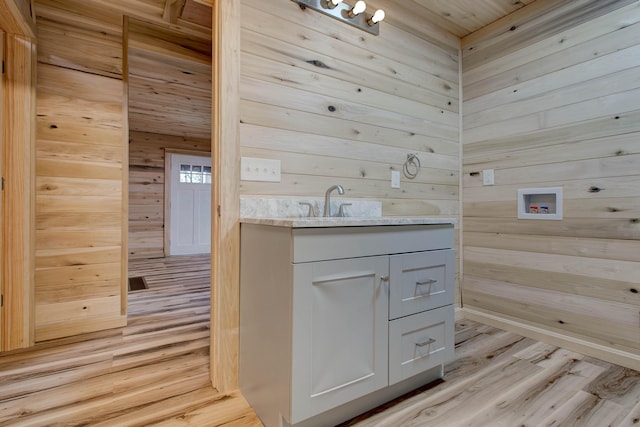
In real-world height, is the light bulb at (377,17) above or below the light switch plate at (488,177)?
above

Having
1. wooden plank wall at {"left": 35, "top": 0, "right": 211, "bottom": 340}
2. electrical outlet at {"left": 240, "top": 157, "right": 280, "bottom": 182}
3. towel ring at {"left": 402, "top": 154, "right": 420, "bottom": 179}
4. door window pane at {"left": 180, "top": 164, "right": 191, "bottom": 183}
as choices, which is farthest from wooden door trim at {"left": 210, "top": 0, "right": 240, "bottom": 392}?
door window pane at {"left": 180, "top": 164, "right": 191, "bottom": 183}

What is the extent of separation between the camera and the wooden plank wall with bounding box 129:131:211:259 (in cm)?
532

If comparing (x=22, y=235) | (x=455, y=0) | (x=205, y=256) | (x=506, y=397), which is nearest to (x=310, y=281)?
(x=506, y=397)

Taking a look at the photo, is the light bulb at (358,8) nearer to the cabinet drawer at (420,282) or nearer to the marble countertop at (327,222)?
the marble countertop at (327,222)

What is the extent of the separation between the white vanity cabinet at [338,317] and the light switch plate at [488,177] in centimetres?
112

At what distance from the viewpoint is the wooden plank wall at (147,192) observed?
532cm

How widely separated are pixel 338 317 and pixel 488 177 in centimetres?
186

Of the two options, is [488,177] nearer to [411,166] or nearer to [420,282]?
[411,166]

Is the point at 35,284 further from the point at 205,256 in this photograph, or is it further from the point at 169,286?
the point at 205,256

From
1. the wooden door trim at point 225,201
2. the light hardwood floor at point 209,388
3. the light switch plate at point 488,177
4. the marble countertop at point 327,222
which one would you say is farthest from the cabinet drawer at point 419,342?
the light switch plate at point 488,177

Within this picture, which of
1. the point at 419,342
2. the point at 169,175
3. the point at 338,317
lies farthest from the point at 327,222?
the point at 169,175

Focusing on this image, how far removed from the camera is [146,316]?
98.4 inches

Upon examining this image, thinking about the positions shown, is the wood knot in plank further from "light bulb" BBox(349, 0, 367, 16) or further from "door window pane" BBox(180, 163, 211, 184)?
"door window pane" BBox(180, 163, 211, 184)

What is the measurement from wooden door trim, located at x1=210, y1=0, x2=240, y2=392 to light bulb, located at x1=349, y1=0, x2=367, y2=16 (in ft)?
2.34
